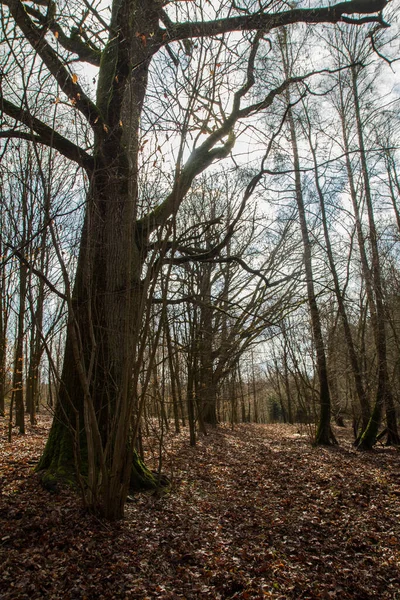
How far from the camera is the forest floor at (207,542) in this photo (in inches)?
110

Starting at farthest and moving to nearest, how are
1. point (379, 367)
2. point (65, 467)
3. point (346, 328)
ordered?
point (346, 328) < point (379, 367) < point (65, 467)

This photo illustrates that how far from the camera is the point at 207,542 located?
3.52 m

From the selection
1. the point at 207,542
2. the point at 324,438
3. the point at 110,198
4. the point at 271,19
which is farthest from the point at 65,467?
the point at 324,438

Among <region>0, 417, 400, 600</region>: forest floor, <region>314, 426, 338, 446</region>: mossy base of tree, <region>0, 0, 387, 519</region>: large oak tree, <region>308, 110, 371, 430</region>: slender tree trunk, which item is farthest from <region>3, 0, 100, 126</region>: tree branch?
<region>314, 426, 338, 446</region>: mossy base of tree

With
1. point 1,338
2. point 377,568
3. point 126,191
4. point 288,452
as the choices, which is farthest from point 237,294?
point 377,568

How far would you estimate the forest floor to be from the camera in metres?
2.80

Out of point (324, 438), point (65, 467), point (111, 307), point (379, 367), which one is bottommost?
point (324, 438)

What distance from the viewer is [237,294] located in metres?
10.8

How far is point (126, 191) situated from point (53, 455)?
131 inches

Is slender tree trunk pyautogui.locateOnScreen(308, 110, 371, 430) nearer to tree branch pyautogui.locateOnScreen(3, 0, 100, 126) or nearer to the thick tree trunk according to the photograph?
the thick tree trunk

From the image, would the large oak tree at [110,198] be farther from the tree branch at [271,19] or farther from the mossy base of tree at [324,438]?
the mossy base of tree at [324,438]

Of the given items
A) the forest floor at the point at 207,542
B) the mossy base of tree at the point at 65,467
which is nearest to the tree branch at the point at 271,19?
the mossy base of tree at the point at 65,467

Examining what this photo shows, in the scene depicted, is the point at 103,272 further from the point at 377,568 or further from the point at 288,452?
the point at 288,452

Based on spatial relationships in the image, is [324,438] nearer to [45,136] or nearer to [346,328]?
[346,328]
